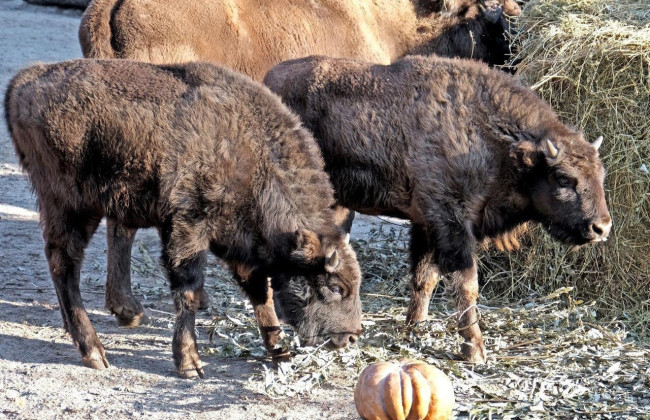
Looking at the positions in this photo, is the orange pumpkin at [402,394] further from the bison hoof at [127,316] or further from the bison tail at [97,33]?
the bison tail at [97,33]

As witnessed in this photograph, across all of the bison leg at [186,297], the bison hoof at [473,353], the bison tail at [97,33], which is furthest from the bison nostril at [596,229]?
the bison tail at [97,33]

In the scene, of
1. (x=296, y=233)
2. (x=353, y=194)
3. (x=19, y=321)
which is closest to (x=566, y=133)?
(x=353, y=194)

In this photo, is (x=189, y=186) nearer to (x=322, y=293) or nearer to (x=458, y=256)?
(x=322, y=293)

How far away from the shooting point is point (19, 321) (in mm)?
6715

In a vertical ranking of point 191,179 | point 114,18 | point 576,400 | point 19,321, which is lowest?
point 19,321

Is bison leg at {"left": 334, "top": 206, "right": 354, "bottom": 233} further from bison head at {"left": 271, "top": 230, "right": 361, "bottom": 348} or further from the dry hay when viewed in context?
bison head at {"left": 271, "top": 230, "right": 361, "bottom": 348}

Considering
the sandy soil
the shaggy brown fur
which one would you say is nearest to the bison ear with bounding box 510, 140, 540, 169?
the sandy soil

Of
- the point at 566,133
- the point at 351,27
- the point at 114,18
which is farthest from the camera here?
the point at 351,27

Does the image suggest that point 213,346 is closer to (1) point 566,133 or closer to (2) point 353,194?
(2) point 353,194

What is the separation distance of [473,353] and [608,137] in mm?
2272

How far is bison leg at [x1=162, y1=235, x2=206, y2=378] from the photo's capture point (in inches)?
228

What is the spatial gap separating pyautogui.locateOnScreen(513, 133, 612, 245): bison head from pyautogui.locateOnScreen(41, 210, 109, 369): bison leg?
116 inches

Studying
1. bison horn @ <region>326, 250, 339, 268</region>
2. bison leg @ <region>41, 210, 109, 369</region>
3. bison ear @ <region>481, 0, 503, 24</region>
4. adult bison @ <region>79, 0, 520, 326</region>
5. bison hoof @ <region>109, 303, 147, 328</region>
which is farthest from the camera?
bison ear @ <region>481, 0, 503, 24</region>

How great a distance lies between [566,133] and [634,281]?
168 cm
